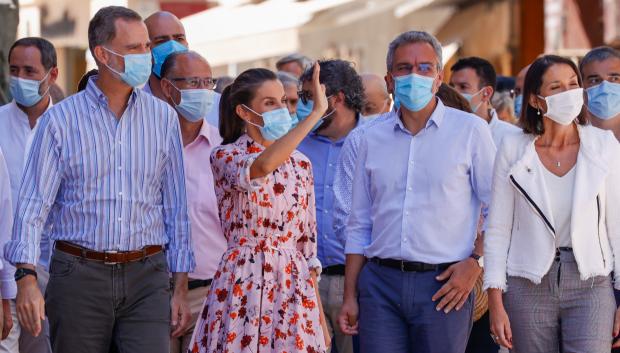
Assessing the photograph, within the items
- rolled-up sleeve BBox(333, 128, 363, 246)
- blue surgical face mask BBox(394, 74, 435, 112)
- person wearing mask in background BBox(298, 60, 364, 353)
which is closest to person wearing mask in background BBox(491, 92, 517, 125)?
person wearing mask in background BBox(298, 60, 364, 353)

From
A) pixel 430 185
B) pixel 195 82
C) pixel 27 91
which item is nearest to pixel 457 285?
pixel 430 185

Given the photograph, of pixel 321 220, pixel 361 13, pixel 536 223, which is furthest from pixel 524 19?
pixel 536 223

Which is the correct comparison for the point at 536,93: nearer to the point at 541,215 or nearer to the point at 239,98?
the point at 541,215

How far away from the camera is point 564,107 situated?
7.41 meters

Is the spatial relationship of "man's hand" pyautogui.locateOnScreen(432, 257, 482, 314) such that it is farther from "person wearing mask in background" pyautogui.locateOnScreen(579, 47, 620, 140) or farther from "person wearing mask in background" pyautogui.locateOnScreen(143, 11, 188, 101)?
"person wearing mask in background" pyautogui.locateOnScreen(143, 11, 188, 101)

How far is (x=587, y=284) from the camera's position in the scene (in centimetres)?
719

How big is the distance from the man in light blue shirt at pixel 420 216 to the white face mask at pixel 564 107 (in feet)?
1.27

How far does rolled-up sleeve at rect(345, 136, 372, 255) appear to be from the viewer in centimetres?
779

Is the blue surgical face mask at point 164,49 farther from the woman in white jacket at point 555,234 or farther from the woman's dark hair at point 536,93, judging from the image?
the woman in white jacket at point 555,234

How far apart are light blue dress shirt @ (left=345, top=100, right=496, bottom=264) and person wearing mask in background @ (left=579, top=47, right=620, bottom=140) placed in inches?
76.1

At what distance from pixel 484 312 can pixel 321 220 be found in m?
1.16

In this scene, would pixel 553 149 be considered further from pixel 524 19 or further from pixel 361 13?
pixel 361 13

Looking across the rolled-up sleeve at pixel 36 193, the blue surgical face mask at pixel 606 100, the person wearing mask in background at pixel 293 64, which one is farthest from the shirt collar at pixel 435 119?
the person wearing mask in background at pixel 293 64

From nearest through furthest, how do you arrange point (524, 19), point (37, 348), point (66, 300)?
point (66, 300) < point (37, 348) < point (524, 19)
